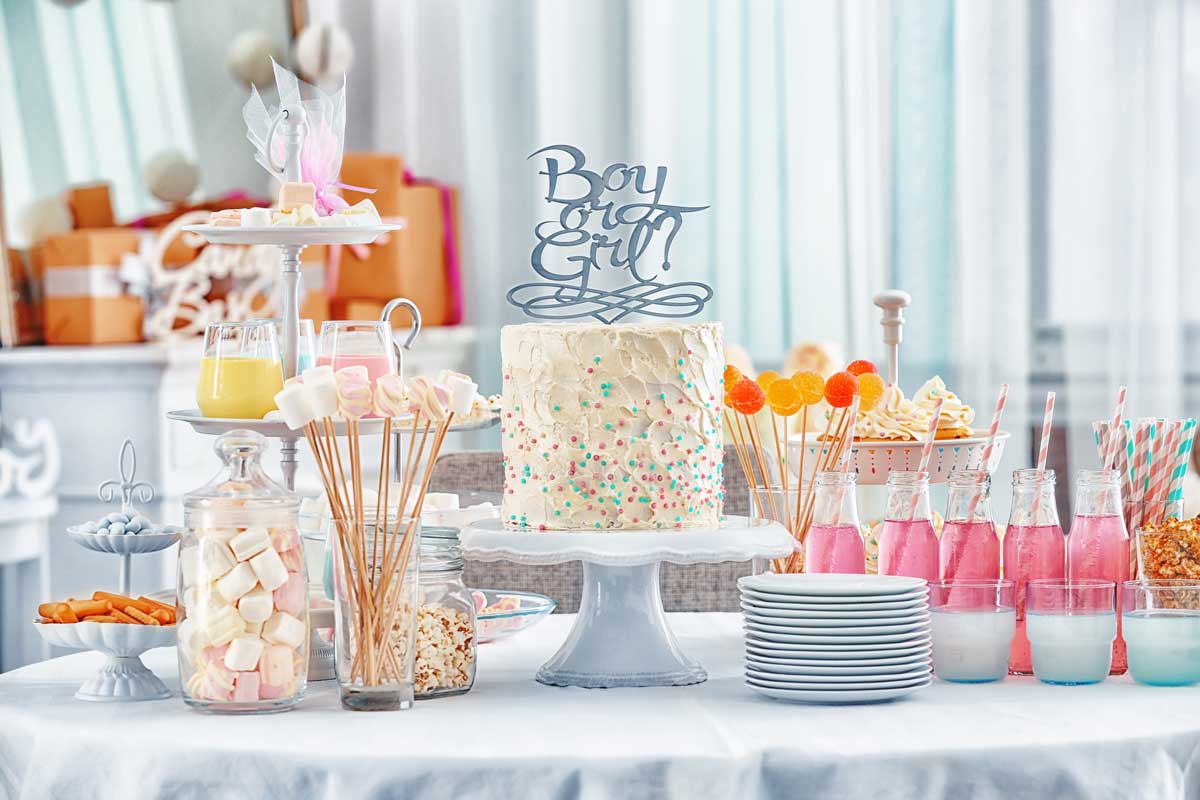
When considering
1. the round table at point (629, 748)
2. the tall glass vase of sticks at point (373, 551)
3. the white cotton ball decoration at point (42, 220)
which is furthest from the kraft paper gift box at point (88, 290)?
the tall glass vase of sticks at point (373, 551)

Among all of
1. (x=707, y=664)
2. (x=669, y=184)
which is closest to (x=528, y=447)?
(x=707, y=664)

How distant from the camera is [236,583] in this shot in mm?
1356

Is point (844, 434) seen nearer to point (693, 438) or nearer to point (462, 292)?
point (693, 438)

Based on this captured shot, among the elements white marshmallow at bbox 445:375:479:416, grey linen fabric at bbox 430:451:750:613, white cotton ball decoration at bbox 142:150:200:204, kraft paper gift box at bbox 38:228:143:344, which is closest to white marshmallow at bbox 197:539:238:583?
white marshmallow at bbox 445:375:479:416

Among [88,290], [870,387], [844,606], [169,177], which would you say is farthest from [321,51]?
[844,606]

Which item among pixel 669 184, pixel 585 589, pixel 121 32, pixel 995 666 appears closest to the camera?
pixel 995 666

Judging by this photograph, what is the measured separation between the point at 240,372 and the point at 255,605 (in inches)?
13.3

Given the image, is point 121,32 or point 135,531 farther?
point 121,32

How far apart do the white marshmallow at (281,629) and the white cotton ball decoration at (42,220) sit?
277cm

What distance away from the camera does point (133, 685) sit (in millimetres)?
1489

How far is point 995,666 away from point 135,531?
0.90 meters

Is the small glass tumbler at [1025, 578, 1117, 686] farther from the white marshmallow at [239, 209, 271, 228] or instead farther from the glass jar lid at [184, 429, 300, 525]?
the white marshmallow at [239, 209, 271, 228]

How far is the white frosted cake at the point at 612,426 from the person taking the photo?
1538 mm

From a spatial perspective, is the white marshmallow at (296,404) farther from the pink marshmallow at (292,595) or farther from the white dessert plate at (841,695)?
the white dessert plate at (841,695)
